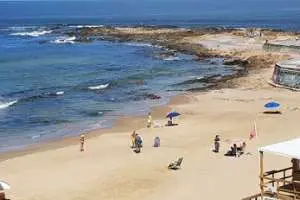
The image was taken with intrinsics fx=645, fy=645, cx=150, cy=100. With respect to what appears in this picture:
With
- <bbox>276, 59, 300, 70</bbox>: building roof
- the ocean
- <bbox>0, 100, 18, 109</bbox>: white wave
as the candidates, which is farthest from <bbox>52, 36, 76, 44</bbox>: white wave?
<bbox>276, 59, 300, 70</bbox>: building roof

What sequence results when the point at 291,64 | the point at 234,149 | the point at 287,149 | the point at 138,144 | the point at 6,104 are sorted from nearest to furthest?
1. the point at 287,149
2. the point at 234,149
3. the point at 138,144
4. the point at 6,104
5. the point at 291,64

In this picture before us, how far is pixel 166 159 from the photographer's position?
26.3 metres

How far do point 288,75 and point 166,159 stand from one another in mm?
18989

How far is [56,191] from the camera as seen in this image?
2247 cm

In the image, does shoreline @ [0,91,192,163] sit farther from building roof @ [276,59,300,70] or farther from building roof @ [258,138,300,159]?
building roof @ [258,138,300,159]

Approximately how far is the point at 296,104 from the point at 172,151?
1197 cm

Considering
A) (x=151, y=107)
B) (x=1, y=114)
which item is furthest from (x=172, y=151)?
(x=1, y=114)

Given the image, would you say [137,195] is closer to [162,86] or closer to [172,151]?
[172,151]

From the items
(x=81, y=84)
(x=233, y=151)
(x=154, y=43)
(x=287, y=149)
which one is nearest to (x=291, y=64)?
(x=81, y=84)

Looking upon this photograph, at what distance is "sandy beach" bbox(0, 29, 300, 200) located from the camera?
22.3 metres

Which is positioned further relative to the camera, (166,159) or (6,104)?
(6,104)

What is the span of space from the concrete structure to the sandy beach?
1.98m

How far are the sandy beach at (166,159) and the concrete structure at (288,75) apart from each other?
198 cm

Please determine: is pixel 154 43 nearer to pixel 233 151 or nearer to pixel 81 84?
pixel 81 84
